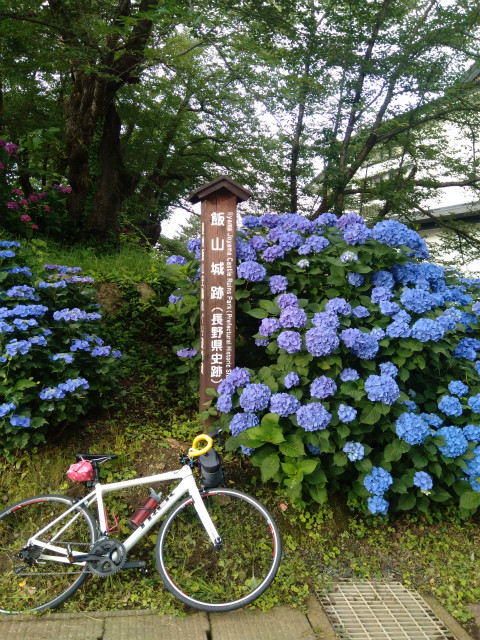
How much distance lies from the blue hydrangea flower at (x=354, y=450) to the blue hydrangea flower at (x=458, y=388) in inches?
34.1

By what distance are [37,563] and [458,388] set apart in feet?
9.84

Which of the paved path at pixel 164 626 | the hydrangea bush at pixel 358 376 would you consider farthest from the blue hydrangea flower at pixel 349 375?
the paved path at pixel 164 626

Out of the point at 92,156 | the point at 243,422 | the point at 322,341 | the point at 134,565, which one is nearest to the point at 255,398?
the point at 243,422

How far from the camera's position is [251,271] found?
150 inches

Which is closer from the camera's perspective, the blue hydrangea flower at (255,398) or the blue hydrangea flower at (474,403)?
the blue hydrangea flower at (255,398)

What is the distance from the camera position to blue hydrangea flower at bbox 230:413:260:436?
10.8 ft

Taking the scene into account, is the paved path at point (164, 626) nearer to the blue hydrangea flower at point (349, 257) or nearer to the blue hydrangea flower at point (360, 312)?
the blue hydrangea flower at point (360, 312)

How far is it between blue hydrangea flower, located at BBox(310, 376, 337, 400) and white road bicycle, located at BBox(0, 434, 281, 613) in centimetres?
81

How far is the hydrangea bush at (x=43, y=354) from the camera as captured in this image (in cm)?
334

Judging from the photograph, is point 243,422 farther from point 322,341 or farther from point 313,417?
point 322,341

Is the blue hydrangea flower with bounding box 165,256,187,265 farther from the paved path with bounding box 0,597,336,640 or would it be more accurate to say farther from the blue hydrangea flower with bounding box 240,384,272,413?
the paved path with bounding box 0,597,336,640

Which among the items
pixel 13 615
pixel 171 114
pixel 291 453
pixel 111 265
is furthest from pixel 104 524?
pixel 171 114

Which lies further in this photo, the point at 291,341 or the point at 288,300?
the point at 288,300

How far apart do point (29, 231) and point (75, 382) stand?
4.48 m
